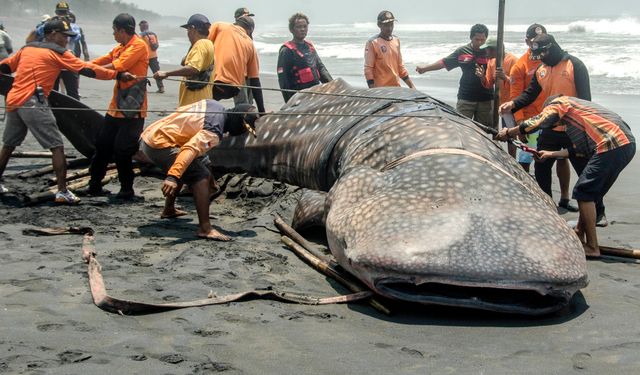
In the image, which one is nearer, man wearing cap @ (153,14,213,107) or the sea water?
man wearing cap @ (153,14,213,107)

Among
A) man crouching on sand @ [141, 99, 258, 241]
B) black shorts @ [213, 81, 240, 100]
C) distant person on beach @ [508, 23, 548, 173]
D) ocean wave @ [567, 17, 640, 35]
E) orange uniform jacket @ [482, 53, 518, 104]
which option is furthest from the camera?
ocean wave @ [567, 17, 640, 35]

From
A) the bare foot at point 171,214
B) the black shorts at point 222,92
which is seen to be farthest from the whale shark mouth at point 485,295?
the black shorts at point 222,92

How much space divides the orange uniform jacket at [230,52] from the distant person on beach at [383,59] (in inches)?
67.8

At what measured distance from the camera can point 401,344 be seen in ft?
15.6

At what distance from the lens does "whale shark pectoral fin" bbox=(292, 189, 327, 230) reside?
6.91 m

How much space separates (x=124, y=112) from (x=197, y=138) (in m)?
1.63

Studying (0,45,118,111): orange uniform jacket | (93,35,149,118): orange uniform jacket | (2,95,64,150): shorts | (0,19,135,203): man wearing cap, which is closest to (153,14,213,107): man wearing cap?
(93,35,149,118): orange uniform jacket

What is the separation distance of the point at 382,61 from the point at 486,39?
126 centimetres

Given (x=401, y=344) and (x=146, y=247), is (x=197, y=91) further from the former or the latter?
(x=401, y=344)

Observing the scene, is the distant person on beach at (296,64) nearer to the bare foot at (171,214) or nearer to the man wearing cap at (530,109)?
the man wearing cap at (530,109)

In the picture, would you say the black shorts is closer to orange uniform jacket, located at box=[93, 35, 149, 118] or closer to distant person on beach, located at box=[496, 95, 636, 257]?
orange uniform jacket, located at box=[93, 35, 149, 118]

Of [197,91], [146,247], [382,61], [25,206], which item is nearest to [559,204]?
[382,61]

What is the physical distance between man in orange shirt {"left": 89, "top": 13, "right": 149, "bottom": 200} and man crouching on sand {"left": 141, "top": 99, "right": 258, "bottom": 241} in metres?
1.11

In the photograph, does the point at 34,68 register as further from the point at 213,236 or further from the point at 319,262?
the point at 319,262
